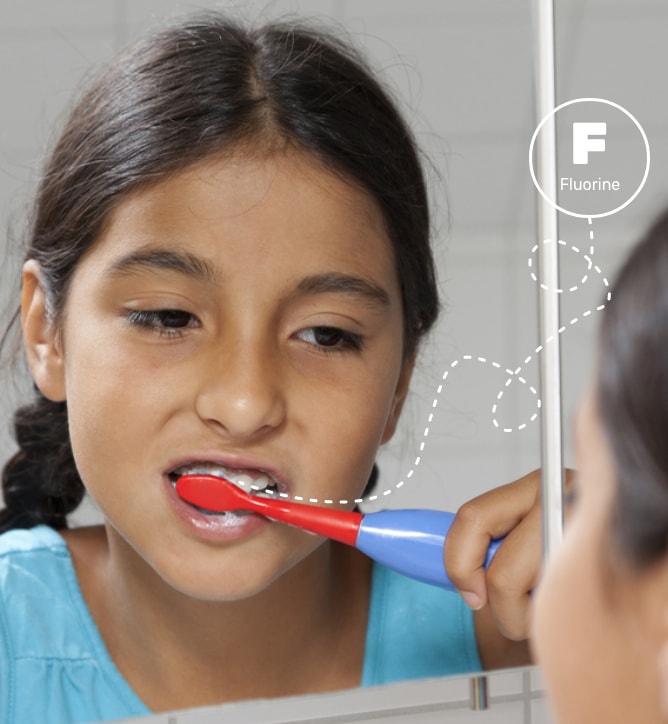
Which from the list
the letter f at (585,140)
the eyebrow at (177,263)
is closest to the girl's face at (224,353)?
the eyebrow at (177,263)

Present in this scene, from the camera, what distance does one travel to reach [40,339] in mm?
567

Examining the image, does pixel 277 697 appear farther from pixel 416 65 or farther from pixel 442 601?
pixel 416 65

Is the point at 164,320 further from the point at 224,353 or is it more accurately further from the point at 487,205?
the point at 487,205

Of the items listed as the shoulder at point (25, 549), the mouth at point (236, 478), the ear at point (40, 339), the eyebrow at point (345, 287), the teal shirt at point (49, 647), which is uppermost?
the eyebrow at point (345, 287)

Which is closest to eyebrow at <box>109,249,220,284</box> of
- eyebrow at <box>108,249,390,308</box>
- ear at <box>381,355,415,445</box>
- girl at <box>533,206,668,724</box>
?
eyebrow at <box>108,249,390,308</box>

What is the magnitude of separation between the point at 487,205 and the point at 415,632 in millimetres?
229

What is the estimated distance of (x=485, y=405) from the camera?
0.63 m

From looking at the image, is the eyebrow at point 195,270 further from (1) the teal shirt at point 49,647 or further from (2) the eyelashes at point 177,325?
(1) the teal shirt at point 49,647

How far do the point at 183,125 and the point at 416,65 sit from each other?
0.38ft

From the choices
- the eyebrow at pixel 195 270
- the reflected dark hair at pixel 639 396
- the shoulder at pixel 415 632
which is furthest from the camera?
the shoulder at pixel 415 632

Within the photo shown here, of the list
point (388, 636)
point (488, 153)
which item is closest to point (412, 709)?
point (388, 636)

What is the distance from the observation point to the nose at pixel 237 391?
552 mm

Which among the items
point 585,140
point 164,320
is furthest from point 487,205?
point 164,320

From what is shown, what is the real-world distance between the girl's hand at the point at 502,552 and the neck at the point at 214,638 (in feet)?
0.27
